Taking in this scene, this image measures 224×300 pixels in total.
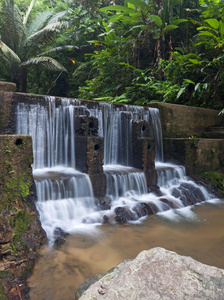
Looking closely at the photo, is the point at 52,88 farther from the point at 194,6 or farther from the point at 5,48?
the point at 194,6

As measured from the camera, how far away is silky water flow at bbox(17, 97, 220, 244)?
4711 millimetres

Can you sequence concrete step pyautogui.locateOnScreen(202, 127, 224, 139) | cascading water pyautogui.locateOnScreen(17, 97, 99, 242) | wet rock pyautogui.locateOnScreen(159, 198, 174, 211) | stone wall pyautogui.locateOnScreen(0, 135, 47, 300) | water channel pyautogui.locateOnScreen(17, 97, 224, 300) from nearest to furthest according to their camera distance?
stone wall pyautogui.locateOnScreen(0, 135, 47, 300), water channel pyautogui.locateOnScreen(17, 97, 224, 300), cascading water pyautogui.locateOnScreen(17, 97, 99, 242), wet rock pyautogui.locateOnScreen(159, 198, 174, 211), concrete step pyautogui.locateOnScreen(202, 127, 224, 139)

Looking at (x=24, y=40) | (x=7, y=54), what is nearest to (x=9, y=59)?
(x=7, y=54)

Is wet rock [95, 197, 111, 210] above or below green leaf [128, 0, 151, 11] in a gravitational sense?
below

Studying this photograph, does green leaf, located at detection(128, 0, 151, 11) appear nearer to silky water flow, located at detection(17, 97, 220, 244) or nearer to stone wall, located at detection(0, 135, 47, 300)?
silky water flow, located at detection(17, 97, 220, 244)

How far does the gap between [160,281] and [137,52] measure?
13118 millimetres

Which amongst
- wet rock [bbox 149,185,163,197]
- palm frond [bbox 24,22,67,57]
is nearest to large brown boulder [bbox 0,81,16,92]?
wet rock [bbox 149,185,163,197]

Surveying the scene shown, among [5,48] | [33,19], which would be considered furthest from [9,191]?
[33,19]

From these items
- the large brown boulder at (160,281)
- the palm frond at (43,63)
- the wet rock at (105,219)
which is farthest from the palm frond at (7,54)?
the large brown boulder at (160,281)

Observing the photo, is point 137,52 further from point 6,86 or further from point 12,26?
point 6,86

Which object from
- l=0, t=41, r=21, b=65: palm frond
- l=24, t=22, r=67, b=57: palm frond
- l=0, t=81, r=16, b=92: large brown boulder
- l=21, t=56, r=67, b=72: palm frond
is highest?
l=24, t=22, r=67, b=57: palm frond

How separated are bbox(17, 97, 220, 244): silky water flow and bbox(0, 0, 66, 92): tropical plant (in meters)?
8.01

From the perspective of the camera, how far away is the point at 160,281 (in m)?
1.52

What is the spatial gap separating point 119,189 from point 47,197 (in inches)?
72.2
